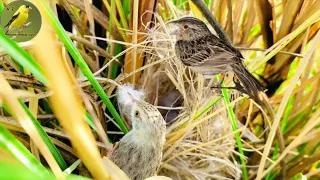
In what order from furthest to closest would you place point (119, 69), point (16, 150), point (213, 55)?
point (119, 69), point (213, 55), point (16, 150)

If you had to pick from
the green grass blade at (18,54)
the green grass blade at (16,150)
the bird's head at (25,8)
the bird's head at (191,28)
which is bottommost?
the green grass blade at (16,150)

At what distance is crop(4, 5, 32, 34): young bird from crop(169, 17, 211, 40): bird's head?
0.47 feet

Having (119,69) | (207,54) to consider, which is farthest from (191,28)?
(119,69)

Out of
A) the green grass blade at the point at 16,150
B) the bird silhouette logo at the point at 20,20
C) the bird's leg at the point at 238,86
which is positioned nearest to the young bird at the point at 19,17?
the bird silhouette logo at the point at 20,20

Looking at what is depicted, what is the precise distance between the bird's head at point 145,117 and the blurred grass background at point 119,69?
1.7 inches

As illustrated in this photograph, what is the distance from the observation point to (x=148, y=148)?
0.47m

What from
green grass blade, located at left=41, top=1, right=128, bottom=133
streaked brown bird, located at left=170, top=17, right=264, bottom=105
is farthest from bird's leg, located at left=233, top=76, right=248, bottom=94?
green grass blade, located at left=41, top=1, right=128, bottom=133

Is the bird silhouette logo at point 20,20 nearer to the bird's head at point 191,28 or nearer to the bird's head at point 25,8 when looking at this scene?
the bird's head at point 25,8

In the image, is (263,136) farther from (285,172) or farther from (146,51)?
(146,51)

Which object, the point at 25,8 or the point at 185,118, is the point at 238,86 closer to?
the point at 185,118

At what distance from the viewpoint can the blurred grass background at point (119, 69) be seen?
449 mm

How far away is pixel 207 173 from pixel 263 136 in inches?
4.7

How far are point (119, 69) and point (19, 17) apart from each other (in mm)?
191

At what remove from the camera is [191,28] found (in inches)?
18.4
